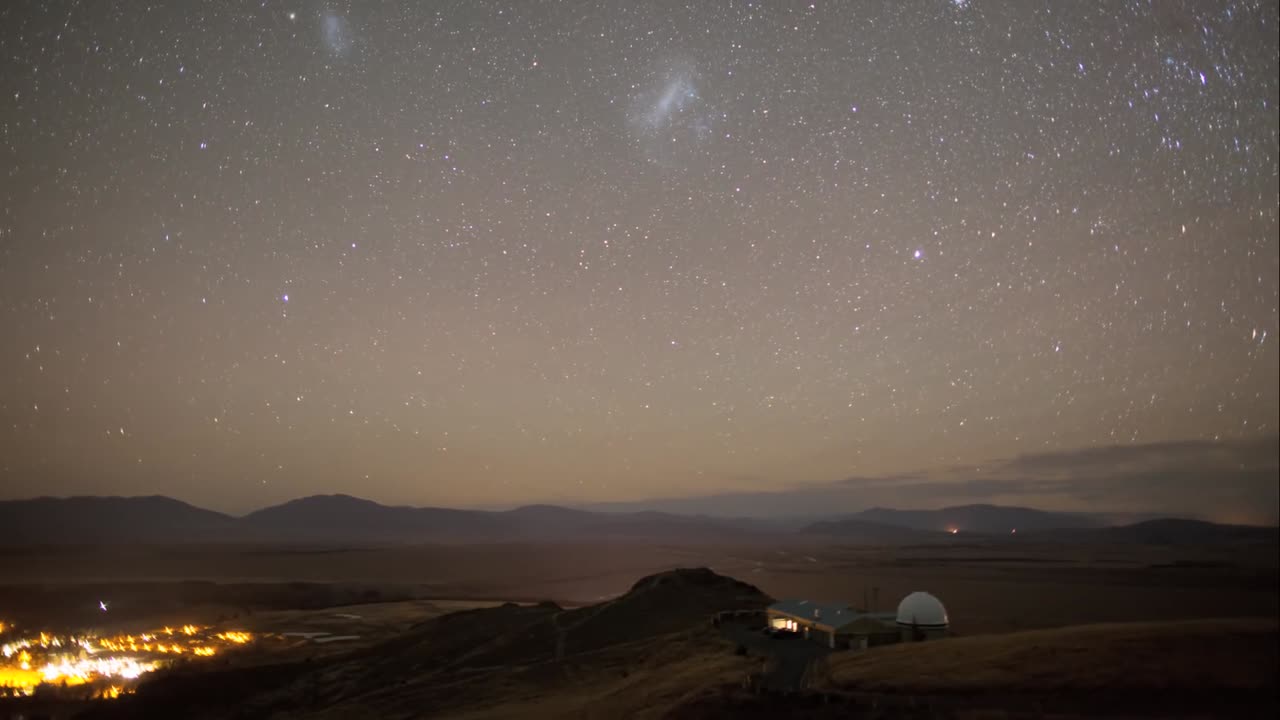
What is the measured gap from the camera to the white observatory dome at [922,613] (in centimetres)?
4050

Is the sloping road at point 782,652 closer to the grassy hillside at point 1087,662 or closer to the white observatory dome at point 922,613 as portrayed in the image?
the grassy hillside at point 1087,662

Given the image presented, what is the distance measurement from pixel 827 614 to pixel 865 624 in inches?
112

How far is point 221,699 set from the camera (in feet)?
145

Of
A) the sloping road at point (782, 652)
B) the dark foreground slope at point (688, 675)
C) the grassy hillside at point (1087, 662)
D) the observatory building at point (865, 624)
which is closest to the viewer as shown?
the dark foreground slope at point (688, 675)

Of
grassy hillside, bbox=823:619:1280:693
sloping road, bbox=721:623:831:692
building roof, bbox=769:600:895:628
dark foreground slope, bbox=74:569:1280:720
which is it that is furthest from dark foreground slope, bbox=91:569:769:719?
grassy hillside, bbox=823:619:1280:693

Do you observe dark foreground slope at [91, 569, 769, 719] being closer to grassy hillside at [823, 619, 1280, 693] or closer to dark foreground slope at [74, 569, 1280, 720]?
dark foreground slope at [74, 569, 1280, 720]

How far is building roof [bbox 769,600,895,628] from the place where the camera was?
39166 millimetres

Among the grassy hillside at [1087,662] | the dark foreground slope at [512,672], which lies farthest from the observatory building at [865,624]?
the dark foreground slope at [512,672]

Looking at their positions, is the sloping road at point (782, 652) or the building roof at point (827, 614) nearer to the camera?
the sloping road at point (782, 652)

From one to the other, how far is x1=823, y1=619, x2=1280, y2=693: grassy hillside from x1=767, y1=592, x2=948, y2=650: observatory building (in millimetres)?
4021

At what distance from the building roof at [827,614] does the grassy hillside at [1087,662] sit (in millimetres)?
4982

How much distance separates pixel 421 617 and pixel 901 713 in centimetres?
5942

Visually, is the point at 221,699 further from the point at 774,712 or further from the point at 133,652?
the point at 774,712

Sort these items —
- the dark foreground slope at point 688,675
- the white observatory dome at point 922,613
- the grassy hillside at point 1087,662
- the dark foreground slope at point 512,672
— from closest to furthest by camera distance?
the dark foreground slope at point 688,675 → the grassy hillside at point 1087,662 → the dark foreground slope at point 512,672 → the white observatory dome at point 922,613
